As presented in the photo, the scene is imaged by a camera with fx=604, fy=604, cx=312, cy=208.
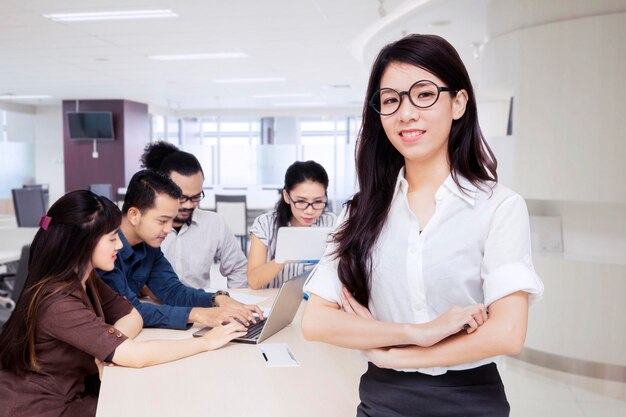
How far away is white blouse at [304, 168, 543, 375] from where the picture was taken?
3.74 ft

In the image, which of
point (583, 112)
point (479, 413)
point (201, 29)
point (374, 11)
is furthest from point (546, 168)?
point (201, 29)

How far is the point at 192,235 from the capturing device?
10.5ft

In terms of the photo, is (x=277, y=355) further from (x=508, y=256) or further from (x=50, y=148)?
(x=50, y=148)

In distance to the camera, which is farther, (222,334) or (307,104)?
(307,104)

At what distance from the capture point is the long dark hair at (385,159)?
3.99 ft

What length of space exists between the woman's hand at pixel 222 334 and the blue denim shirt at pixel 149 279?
0.97ft

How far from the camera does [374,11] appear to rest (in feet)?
17.9

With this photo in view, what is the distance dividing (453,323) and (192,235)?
2.26 metres

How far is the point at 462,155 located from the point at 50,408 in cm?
140

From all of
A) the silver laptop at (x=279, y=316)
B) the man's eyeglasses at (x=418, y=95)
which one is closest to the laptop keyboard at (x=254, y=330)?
the silver laptop at (x=279, y=316)

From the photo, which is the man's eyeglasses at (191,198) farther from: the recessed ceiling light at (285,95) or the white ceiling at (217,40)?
the recessed ceiling light at (285,95)

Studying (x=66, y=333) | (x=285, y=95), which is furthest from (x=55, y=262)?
(x=285, y=95)

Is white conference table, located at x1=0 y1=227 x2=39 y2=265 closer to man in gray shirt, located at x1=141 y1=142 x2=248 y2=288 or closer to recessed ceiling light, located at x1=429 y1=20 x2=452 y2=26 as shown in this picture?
man in gray shirt, located at x1=141 y1=142 x2=248 y2=288

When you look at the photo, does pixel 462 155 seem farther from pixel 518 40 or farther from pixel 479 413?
pixel 518 40
